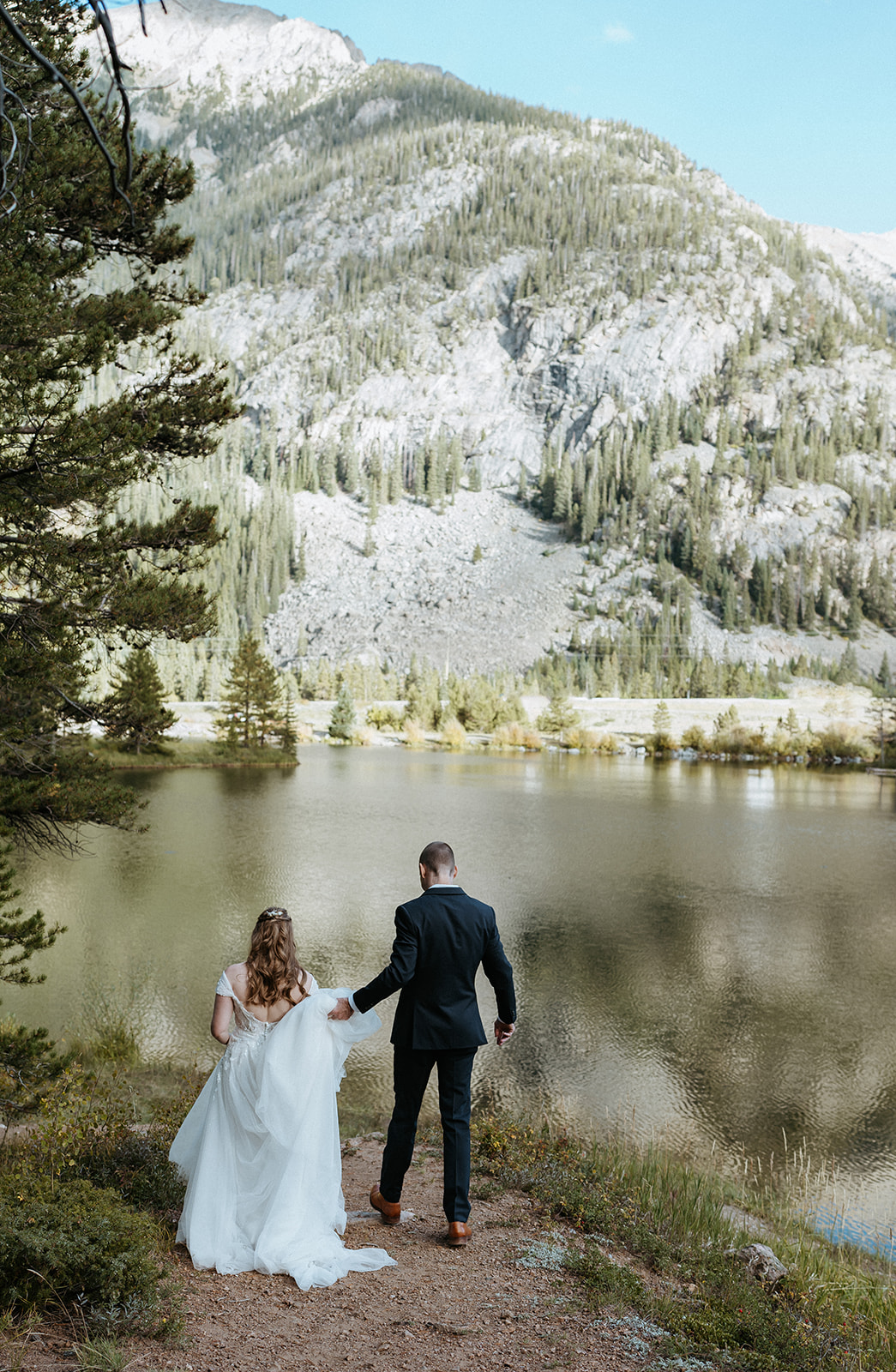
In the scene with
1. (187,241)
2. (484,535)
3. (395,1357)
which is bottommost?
(395,1357)

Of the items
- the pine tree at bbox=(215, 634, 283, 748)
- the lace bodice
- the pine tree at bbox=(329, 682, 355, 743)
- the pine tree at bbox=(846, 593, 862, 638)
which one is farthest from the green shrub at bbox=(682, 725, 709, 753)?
the lace bodice

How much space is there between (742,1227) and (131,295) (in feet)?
27.3

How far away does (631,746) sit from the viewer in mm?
52344

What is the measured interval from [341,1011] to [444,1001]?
0.47 metres

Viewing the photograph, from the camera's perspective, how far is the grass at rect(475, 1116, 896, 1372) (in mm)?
3584

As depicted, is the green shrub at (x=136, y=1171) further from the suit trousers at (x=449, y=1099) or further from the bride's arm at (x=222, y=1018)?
the suit trousers at (x=449, y=1099)

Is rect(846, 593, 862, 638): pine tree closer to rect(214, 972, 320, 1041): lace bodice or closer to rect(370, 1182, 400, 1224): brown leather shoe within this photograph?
rect(370, 1182, 400, 1224): brown leather shoe

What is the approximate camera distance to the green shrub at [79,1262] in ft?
10.3

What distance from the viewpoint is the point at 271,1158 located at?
12.7 ft

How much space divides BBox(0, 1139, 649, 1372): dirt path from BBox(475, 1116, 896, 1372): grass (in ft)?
0.67

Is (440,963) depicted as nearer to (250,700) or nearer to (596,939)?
(596,939)

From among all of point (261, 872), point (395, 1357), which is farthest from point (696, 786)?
point (395, 1357)

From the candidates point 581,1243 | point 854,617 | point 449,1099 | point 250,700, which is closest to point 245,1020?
point 449,1099

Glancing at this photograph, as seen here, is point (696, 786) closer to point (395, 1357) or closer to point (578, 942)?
point (578, 942)
